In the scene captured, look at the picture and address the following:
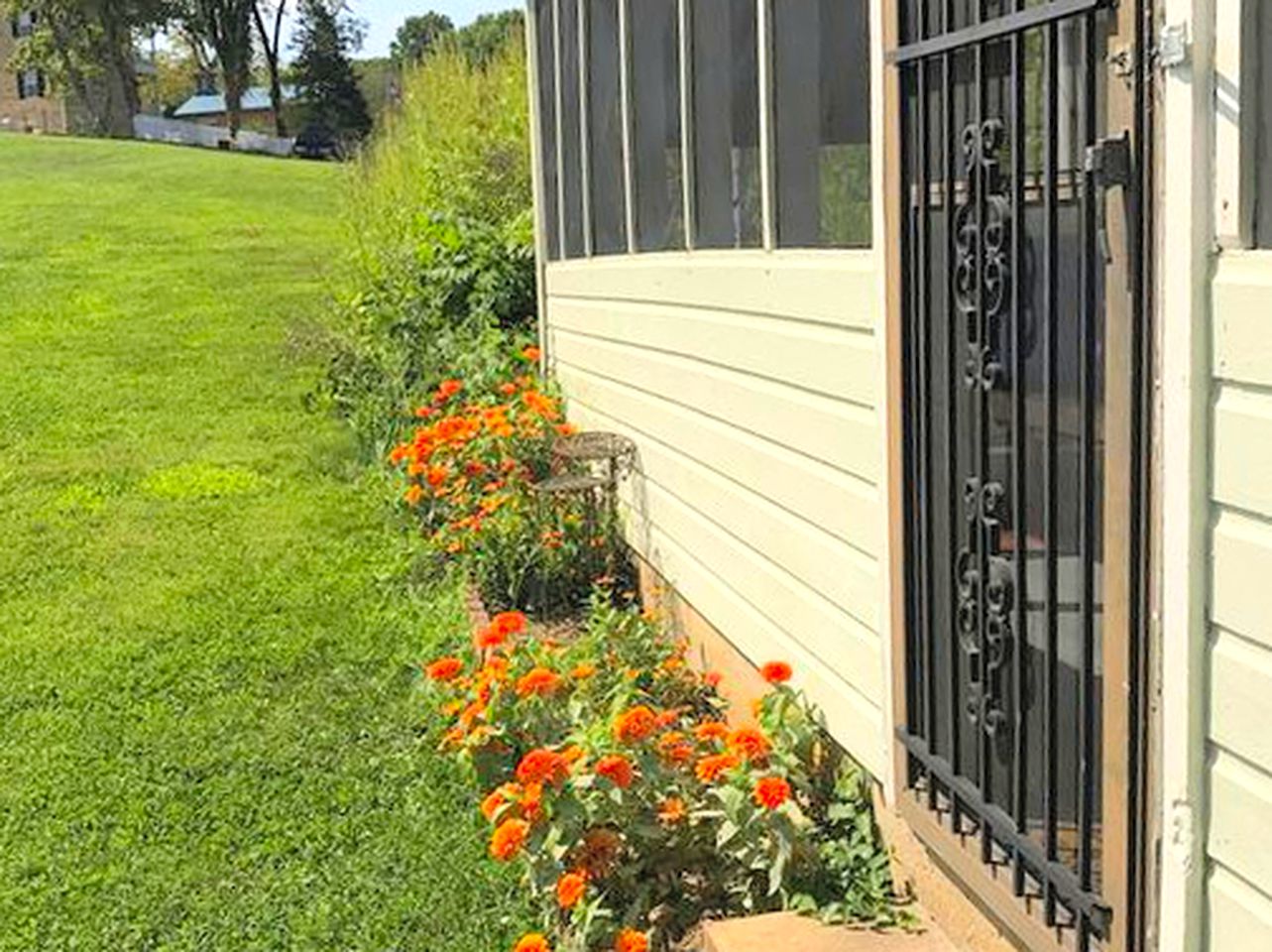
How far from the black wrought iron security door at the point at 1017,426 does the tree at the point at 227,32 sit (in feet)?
163

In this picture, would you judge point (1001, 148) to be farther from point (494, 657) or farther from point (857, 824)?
point (494, 657)

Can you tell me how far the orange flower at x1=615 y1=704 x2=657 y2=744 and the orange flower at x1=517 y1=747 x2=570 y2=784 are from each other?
0.57 ft

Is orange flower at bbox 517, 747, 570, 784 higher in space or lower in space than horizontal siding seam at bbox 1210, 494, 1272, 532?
lower

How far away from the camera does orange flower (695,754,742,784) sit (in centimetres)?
327

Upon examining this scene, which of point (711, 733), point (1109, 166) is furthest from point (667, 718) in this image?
point (1109, 166)

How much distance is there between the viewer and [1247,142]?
69.2 inches

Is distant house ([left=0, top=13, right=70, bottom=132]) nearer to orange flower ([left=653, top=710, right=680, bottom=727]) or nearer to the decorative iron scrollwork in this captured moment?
orange flower ([left=653, top=710, right=680, bottom=727])

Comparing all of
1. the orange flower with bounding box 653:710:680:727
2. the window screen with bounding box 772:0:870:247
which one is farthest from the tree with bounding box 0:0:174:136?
the window screen with bounding box 772:0:870:247

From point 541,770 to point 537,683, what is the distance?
0.50 meters

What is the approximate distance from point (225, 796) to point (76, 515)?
12.8 feet

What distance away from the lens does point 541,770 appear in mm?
3176

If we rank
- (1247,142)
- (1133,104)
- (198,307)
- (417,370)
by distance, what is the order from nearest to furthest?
1. (1247,142)
2. (1133,104)
3. (417,370)
4. (198,307)

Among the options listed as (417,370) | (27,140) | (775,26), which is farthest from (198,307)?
(27,140)

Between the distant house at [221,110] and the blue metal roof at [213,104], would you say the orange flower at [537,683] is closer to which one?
the distant house at [221,110]
